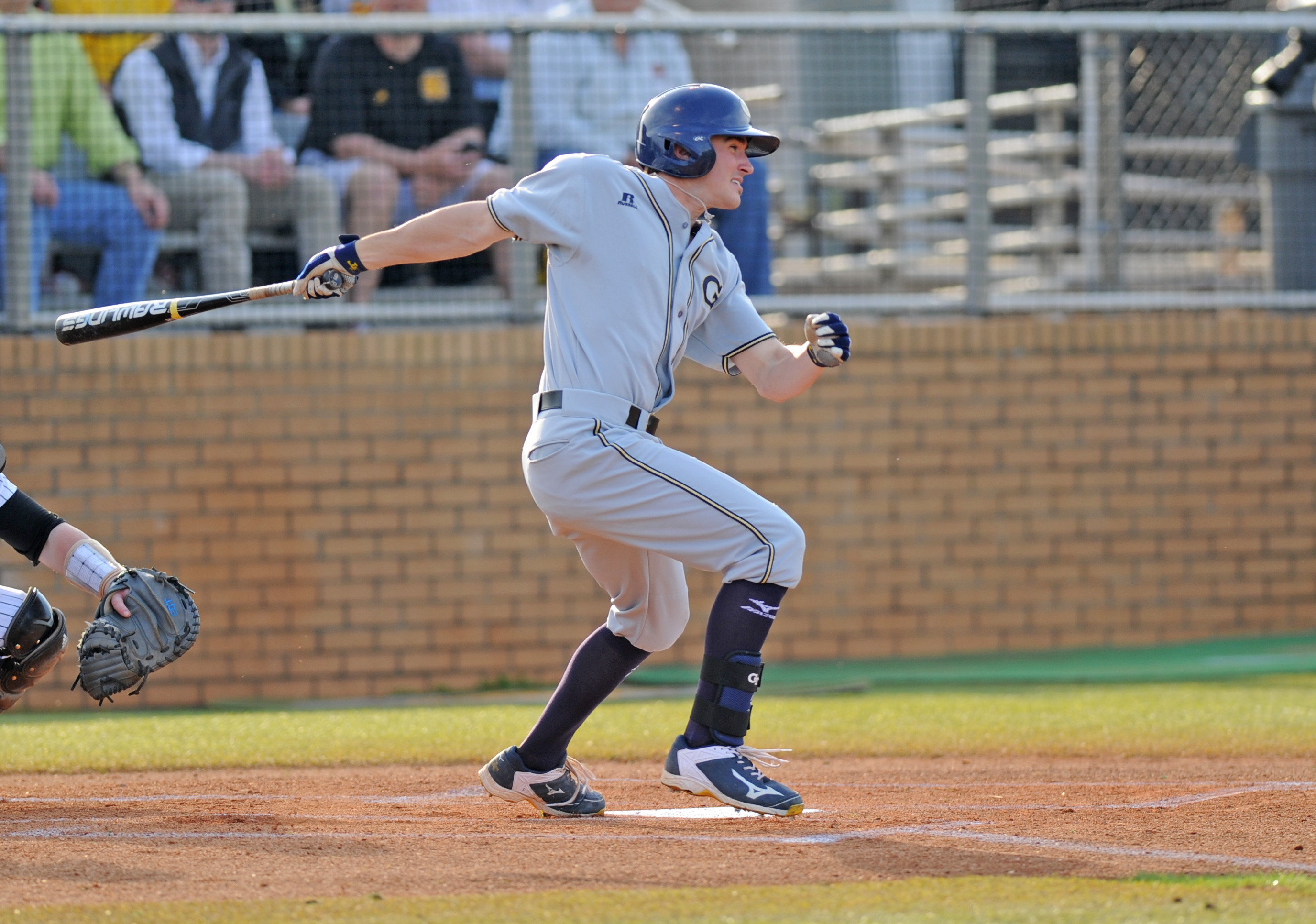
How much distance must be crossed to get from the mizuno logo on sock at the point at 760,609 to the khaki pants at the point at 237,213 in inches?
174

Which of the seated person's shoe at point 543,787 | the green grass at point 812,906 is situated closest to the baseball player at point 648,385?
the seated person's shoe at point 543,787

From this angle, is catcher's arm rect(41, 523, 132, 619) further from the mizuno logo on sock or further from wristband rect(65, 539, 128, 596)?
the mizuno logo on sock

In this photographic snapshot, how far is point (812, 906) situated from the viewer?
344cm

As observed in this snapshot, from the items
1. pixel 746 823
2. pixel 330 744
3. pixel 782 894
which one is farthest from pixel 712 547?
pixel 330 744

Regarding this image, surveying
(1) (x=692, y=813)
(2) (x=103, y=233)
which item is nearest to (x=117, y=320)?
(1) (x=692, y=813)

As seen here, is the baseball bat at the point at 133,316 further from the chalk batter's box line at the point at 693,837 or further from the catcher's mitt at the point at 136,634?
the chalk batter's box line at the point at 693,837

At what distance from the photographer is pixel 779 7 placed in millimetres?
13867

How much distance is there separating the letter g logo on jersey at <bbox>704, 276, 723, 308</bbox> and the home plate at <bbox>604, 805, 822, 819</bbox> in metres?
1.48

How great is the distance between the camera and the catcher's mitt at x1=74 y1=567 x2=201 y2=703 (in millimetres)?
4785

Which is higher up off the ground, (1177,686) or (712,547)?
(712,547)

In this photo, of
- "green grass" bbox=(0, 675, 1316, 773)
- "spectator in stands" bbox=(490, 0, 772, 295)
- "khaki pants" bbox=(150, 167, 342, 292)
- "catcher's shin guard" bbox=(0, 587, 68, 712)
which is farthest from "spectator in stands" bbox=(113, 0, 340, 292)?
"catcher's shin guard" bbox=(0, 587, 68, 712)

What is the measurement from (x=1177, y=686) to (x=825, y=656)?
71.1 inches

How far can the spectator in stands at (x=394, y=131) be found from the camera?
8367 mm

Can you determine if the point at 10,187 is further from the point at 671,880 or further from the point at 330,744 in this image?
the point at 671,880
